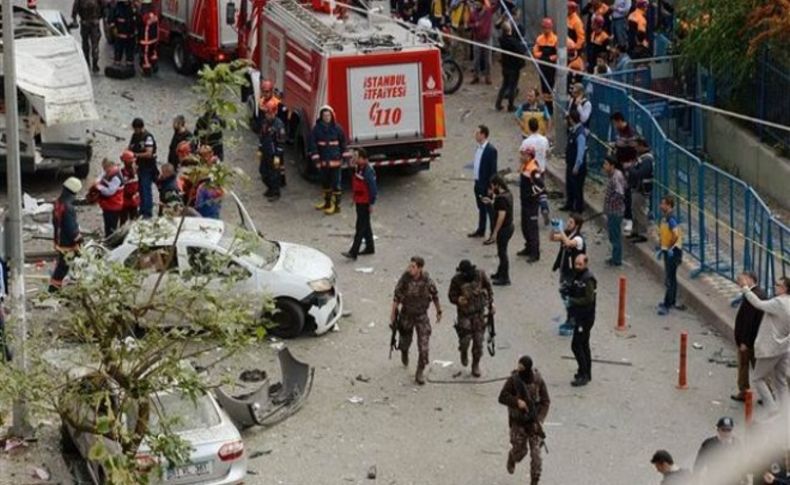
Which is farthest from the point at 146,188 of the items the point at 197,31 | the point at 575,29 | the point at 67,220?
the point at 575,29

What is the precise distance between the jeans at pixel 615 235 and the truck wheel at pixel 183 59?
1161 cm

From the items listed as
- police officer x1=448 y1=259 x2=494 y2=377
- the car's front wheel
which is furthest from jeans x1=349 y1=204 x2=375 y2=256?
police officer x1=448 y1=259 x2=494 y2=377

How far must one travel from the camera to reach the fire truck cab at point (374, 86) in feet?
94.8

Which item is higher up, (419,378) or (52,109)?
(52,109)

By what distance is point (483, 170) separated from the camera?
27.4 meters

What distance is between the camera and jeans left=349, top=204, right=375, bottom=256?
1042 inches

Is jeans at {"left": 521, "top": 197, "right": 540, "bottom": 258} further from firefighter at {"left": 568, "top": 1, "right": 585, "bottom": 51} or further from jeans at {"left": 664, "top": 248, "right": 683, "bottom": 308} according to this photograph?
firefighter at {"left": 568, "top": 1, "right": 585, "bottom": 51}

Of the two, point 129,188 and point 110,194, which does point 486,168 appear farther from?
point 110,194

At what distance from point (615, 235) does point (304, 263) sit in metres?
4.35

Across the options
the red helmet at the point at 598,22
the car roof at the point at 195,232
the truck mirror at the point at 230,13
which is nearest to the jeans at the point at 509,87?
the red helmet at the point at 598,22

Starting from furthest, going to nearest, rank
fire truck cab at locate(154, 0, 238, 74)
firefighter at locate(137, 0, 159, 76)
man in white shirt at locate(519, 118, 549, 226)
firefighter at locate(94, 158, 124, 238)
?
1. firefighter at locate(137, 0, 159, 76)
2. fire truck cab at locate(154, 0, 238, 74)
3. man in white shirt at locate(519, 118, 549, 226)
4. firefighter at locate(94, 158, 124, 238)

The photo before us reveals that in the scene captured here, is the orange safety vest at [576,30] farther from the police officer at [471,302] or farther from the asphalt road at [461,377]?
the police officer at [471,302]

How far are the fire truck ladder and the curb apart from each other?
560 centimetres

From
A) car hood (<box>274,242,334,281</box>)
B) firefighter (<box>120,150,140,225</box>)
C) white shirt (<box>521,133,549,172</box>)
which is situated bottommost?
car hood (<box>274,242,334,281</box>)
